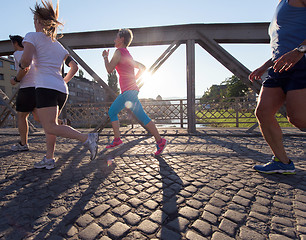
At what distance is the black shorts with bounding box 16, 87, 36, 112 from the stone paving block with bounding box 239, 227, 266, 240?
364 centimetres

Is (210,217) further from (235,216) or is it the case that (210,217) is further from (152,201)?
(152,201)

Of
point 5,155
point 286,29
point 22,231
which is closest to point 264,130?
point 286,29

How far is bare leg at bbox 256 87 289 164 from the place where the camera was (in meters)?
1.91

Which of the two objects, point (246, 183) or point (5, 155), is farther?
point (5, 155)

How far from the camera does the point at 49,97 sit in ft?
7.14

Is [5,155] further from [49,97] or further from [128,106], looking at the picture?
[128,106]

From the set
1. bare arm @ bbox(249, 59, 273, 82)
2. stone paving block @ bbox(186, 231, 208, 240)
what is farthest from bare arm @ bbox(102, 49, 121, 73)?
stone paving block @ bbox(186, 231, 208, 240)

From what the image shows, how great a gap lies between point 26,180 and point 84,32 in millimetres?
4932

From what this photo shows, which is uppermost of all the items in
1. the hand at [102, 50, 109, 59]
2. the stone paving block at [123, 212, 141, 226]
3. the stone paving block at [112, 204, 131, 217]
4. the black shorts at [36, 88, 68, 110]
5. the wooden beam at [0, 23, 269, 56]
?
the wooden beam at [0, 23, 269, 56]

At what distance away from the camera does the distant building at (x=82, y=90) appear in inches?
2174

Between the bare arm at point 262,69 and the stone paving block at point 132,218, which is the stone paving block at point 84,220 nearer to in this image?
the stone paving block at point 132,218

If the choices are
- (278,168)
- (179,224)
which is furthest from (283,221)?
(278,168)

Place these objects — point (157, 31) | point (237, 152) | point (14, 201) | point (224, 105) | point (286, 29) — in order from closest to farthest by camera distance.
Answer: point (14, 201) < point (286, 29) < point (237, 152) < point (157, 31) < point (224, 105)

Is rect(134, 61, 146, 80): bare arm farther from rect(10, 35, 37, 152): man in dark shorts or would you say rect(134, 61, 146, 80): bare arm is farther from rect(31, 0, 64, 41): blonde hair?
rect(10, 35, 37, 152): man in dark shorts
